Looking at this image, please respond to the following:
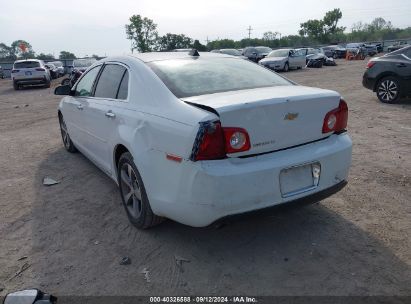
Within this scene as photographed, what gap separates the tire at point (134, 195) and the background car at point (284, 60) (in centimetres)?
2217

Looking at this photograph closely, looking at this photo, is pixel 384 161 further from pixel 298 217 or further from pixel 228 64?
pixel 228 64

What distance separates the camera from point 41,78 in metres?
20.8

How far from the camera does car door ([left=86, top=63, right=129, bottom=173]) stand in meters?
3.87

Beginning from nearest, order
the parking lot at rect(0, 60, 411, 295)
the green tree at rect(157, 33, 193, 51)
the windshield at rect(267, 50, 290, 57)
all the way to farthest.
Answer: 1. the parking lot at rect(0, 60, 411, 295)
2. the windshield at rect(267, 50, 290, 57)
3. the green tree at rect(157, 33, 193, 51)

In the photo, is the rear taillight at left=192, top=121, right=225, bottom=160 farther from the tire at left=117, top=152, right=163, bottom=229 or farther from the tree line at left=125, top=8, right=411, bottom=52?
the tree line at left=125, top=8, right=411, bottom=52

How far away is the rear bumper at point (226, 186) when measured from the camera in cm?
270

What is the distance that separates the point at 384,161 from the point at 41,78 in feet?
64.5

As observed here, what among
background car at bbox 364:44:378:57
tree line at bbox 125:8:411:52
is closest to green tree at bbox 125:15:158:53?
tree line at bbox 125:8:411:52

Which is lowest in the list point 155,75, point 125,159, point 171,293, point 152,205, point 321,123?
point 171,293

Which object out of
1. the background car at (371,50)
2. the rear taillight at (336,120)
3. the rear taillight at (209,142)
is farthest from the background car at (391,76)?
the background car at (371,50)

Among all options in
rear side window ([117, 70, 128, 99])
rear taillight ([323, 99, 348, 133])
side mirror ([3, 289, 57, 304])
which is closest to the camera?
side mirror ([3, 289, 57, 304])

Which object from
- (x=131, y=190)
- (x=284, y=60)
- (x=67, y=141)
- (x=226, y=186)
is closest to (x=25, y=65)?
(x=284, y=60)

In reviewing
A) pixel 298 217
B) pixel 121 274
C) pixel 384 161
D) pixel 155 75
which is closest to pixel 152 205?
pixel 121 274

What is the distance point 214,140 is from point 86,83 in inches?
118
